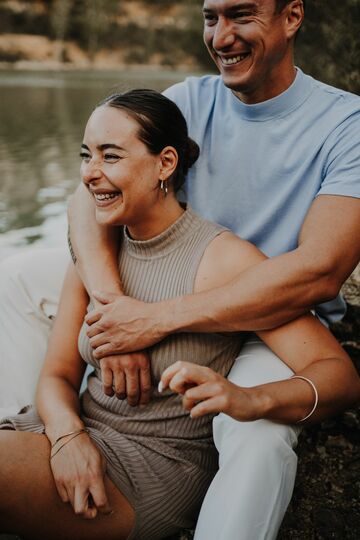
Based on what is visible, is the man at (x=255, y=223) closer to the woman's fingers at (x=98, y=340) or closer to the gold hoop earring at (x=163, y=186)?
the woman's fingers at (x=98, y=340)

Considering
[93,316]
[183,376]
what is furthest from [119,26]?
[183,376]

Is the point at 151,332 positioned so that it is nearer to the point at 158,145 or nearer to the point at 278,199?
the point at 158,145

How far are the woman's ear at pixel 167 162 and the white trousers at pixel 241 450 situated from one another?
1.75 ft

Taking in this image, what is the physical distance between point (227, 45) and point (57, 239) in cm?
332

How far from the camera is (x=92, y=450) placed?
5.62 ft

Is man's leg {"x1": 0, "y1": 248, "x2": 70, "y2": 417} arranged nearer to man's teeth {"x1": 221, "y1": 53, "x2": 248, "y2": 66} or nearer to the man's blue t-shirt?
the man's blue t-shirt

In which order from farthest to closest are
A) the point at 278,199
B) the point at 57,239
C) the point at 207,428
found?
the point at 57,239
the point at 278,199
the point at 207,428

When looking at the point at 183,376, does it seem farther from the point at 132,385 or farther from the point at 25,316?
the point at 25,316

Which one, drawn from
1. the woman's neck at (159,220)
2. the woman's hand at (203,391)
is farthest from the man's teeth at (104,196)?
the woman's hand at (203,391)

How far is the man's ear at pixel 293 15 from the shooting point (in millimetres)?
2191

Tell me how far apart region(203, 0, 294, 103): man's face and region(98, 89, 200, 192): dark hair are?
36 centimetres

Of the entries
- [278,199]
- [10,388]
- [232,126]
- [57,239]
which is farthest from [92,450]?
[57,239]

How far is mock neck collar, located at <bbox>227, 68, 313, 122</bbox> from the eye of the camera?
87.0 inches

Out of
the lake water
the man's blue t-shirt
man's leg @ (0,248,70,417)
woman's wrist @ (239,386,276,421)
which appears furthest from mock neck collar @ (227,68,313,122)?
woman's wrist @ (239,386,276,421)
